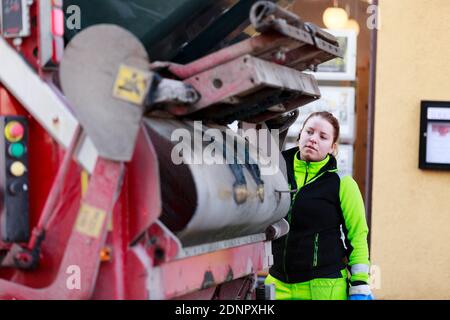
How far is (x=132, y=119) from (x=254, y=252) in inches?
40.7

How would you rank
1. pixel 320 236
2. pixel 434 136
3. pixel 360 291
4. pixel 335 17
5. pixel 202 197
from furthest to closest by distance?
pixel 335 17 → pixel 434 136 → pixel 320 236 → pixel 360 291 → pixel 202 197

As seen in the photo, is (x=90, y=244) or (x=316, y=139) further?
(x=316, y=139)

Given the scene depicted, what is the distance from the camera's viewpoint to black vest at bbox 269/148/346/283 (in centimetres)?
369

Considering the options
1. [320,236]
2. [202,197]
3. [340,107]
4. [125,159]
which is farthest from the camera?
[340,107]

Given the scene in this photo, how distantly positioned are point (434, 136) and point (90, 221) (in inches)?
162

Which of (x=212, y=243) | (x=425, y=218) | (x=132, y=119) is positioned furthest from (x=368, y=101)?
(x=132, y=119)

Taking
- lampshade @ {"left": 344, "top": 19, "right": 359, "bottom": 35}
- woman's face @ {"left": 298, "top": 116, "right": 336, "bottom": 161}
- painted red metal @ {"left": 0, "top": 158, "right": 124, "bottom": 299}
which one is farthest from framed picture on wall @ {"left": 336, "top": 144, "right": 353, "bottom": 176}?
painted red metal @ {"left": 0, "top": 158, "right": 124, "bottom": 299}

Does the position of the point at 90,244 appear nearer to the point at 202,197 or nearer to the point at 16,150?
the point at 202,197

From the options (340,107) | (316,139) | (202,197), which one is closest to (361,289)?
(316,139)

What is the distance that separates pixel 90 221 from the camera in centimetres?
239

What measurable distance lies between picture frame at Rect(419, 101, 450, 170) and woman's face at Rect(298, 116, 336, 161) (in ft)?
7.45

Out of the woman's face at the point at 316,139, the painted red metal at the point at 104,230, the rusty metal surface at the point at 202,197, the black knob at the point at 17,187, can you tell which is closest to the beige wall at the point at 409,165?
the woman's face at the point at 316,139

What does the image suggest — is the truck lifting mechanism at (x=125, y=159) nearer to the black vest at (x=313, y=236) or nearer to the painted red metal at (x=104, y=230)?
the painted red metal at (x=104, y=230)

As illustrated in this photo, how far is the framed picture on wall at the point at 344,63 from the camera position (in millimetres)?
6281
